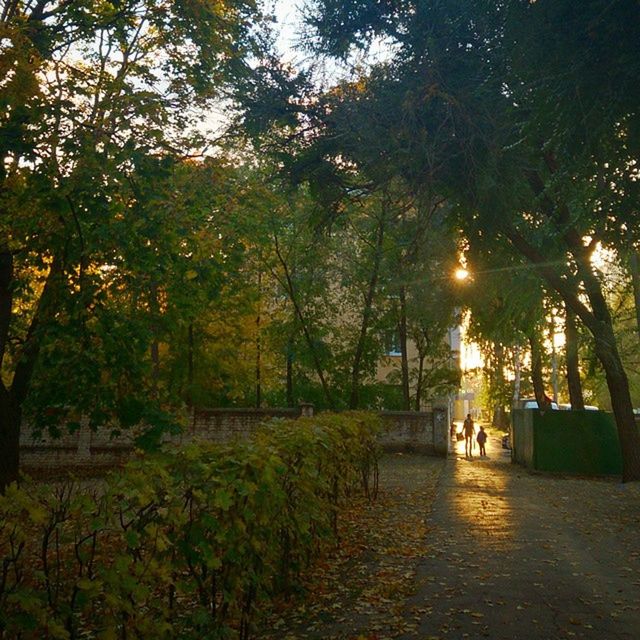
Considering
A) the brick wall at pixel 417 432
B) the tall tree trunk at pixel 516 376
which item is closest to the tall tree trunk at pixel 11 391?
the brick wall at pixel 417 432

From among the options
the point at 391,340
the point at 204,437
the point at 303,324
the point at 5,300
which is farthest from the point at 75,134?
the point at 391,340

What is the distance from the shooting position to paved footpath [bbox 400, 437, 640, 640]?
5.68 m

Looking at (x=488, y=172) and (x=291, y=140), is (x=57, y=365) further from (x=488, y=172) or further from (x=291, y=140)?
(x=488, y=172)

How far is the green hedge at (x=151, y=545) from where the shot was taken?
3.24 metres

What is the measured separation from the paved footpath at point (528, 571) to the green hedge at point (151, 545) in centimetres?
164

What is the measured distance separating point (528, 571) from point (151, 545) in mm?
5256

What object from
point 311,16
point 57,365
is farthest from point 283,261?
point 57,365

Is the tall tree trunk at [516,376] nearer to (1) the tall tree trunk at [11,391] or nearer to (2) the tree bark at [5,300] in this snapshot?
(1) the tall tree trunk at [11,391]

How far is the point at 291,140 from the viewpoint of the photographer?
1345 centimetres

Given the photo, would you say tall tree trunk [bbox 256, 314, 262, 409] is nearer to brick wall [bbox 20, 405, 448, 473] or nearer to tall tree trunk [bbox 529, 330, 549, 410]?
brick wall [bbox 20, 405, 448, 473]

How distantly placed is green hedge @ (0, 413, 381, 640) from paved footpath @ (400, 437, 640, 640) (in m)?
1.64

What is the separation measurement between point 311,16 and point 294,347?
854 inches

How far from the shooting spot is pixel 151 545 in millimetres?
3623

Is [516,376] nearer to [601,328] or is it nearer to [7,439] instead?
[601,328]
